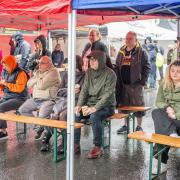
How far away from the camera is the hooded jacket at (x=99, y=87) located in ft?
19.1

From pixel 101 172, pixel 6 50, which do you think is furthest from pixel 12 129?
pixel 6 50

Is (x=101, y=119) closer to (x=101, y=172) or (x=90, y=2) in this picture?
(x=101, y=172)

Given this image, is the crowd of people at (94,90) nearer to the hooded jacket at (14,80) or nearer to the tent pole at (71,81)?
the hooded jacket at (14,80)

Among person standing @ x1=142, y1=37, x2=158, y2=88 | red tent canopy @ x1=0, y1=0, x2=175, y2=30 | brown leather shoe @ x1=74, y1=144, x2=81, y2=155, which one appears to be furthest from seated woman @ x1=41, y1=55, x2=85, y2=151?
person standing @ x1=142, y1=37, x2=158, y2=88

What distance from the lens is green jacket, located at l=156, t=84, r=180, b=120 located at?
5.06 metres

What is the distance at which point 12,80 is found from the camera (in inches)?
276

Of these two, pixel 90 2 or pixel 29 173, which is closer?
pixel 90 2

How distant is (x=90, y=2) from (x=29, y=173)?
94.9 inches

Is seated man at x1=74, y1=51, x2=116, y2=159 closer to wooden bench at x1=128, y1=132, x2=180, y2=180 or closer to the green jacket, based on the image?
the green jacket

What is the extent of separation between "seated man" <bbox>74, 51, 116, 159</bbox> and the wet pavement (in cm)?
32

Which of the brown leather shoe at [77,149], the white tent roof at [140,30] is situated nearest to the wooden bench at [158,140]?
the brown leather shoe at [77,149]

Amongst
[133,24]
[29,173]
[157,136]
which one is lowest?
[29,173]

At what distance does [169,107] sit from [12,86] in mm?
3130

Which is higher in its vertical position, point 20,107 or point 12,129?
point 20,107
